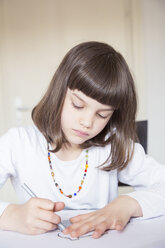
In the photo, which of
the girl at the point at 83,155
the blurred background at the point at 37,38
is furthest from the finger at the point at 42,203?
the blurred background at the point at 37,38

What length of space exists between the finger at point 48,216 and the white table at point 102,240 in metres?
0.03

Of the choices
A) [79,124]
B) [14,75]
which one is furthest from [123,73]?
[14,75]

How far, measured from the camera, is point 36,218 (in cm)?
70

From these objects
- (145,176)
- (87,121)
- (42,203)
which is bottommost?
(145,176)

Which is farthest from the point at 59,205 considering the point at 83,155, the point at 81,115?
the point at 83,155

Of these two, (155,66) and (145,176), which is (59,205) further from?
(155,66)

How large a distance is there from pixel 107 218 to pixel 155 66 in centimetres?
159

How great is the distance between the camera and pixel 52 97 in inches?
36.5

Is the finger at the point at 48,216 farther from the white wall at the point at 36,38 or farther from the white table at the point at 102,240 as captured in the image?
the white wall at the point at 36,38

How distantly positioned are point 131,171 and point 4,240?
494 millimetres

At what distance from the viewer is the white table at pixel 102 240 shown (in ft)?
2.09

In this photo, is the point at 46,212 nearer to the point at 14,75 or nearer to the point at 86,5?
the point at 14,75

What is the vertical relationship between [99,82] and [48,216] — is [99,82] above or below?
above

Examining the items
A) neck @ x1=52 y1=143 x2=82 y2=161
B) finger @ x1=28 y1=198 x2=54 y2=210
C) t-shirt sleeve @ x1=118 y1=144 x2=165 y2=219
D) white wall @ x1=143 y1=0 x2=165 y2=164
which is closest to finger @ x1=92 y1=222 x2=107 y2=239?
finger @ x1=28 y1=198 x2=54 y2=210
